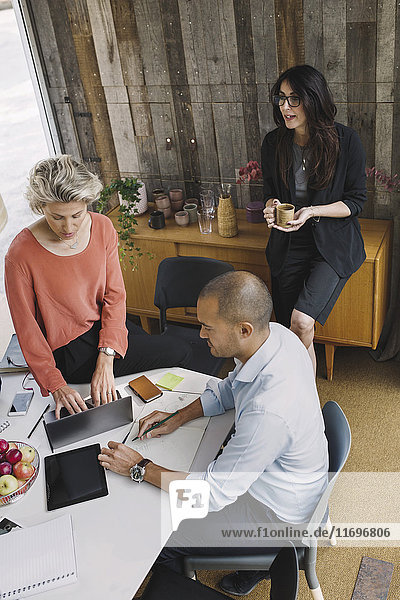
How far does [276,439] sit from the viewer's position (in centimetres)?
178

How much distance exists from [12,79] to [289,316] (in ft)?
7.74

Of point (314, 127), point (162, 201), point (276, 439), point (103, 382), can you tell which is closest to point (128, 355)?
point (103, 382)

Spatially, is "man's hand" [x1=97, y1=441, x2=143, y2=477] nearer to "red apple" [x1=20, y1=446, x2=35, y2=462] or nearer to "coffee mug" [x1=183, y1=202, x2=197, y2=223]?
"red apple" [x1=20, y1=446, x2=35, y2=462]

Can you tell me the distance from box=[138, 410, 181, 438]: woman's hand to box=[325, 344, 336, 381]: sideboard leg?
156 centimetres

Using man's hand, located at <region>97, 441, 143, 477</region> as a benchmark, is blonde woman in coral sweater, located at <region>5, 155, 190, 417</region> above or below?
above

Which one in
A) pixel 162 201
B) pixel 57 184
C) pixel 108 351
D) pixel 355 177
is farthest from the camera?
pixel 162 201

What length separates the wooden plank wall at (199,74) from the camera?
10.0 feet

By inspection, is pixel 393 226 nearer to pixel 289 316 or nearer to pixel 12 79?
pixel 289 316

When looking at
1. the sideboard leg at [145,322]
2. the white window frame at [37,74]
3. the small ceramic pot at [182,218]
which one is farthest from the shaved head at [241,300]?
the white window frame at [37,74]

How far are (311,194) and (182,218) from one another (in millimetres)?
990

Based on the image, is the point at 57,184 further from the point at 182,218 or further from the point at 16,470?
the point at 182,218

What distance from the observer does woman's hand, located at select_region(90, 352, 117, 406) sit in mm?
2246

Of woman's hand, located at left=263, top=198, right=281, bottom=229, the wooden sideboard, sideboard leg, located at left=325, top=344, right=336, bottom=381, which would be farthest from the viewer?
sideboard leg, located at left=325, top=344, right=336, bottom=381

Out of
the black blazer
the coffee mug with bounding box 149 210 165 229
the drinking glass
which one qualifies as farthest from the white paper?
the coffee mug with bounding box 149 210 165 229
